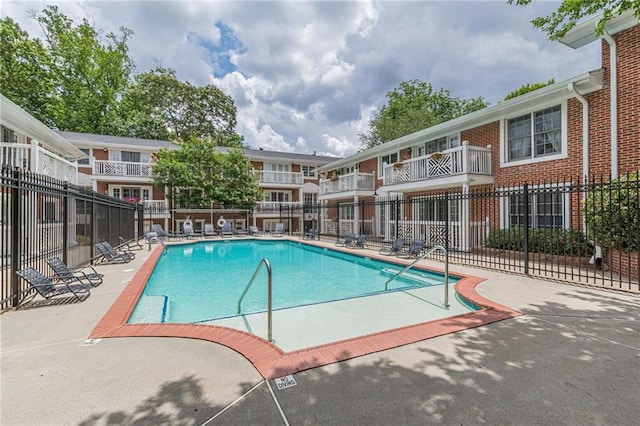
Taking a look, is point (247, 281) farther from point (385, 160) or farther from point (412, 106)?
point (412, 106)

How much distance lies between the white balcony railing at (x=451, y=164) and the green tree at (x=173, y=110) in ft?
91.1

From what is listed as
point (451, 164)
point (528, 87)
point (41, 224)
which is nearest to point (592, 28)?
Answer: point (451, 164)

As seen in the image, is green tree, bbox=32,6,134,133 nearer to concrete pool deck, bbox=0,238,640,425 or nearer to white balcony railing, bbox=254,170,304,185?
white balcony railing, bbox=254,170,304,185

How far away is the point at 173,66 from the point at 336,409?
152 ft

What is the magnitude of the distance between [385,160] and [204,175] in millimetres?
14254

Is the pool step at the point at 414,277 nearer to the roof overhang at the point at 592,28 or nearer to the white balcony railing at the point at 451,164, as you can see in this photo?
the white balcony railing at the point at 451,164

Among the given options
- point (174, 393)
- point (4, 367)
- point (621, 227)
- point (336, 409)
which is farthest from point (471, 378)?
point (621, 227)

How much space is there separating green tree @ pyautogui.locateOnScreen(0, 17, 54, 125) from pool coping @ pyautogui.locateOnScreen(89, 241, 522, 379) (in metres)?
36.2

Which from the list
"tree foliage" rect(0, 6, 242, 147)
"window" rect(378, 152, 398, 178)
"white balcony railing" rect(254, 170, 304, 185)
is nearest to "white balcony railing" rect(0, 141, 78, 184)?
"tree foliage" rect(0, 6, 242, 147)

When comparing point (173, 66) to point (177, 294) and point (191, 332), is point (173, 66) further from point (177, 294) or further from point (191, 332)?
point (191, 332)

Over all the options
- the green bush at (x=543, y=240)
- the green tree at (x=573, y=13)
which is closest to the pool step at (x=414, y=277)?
the green bush at (x=543, y=240)

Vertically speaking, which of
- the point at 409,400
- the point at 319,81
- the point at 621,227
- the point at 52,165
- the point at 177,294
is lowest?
the point at 177,294

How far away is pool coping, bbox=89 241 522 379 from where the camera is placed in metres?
3.33

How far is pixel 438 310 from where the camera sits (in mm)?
5785
